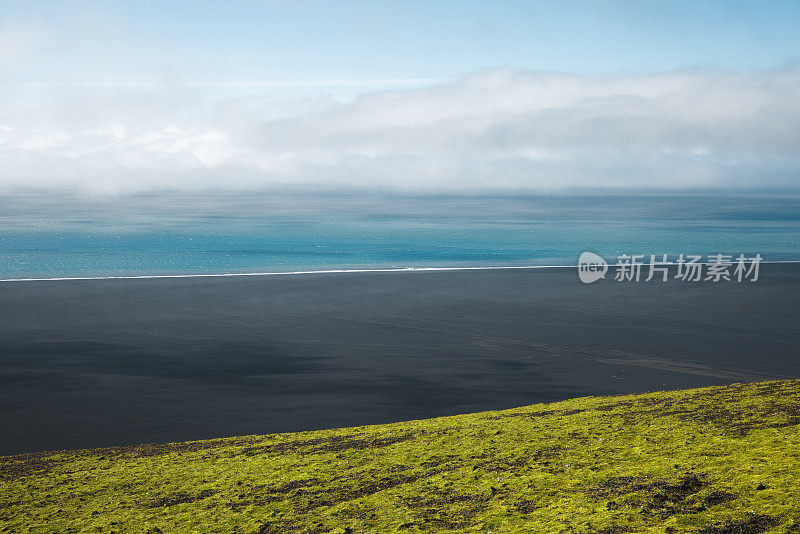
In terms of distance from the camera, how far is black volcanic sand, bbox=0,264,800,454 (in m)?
14.7

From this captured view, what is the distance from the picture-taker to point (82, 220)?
10731 cm

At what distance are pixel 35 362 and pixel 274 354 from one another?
19.7ft

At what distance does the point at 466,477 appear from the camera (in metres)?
8.36

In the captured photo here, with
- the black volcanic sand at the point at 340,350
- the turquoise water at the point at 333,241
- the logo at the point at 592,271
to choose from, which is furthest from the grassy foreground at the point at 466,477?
the turquoise water at the point at 333,241

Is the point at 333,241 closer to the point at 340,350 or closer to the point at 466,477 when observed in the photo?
the point at 340,350

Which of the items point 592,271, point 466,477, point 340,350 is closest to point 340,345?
point 340,350

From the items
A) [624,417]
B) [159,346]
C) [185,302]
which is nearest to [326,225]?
[185,302]

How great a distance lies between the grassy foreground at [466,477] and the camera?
22.3ft

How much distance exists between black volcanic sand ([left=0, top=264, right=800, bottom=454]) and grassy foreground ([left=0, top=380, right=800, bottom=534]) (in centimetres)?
279

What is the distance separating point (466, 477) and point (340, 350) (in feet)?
42.3

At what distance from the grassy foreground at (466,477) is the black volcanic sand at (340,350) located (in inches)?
110

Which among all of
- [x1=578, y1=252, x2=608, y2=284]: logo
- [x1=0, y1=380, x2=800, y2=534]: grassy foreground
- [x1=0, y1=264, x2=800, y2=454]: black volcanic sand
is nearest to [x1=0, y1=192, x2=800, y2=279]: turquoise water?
[x1=578, y1=252, x2=608, y2=284]: logo

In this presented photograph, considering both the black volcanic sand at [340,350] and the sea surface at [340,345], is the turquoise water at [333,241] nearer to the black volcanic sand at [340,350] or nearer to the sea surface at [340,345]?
the sea surface at [340,345]

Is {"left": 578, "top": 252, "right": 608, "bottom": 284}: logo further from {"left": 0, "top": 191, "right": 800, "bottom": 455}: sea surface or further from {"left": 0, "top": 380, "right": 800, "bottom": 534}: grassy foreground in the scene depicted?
{"left": 0, "top": 380, "right": 800, "bottom": 534}: grassy foreground
